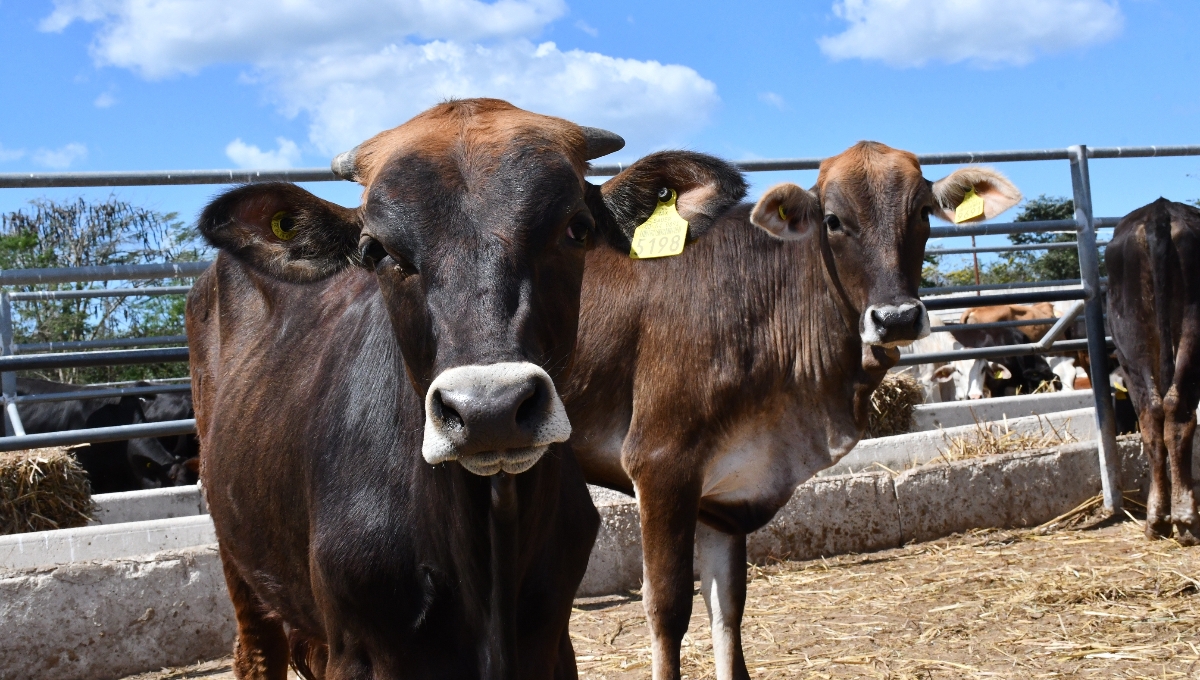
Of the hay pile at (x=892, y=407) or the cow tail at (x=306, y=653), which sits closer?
the cow tail at (x=306, y=653)

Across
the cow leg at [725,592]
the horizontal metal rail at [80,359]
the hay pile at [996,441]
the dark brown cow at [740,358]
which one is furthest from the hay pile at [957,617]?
the horizontal metal rail at [80,359]

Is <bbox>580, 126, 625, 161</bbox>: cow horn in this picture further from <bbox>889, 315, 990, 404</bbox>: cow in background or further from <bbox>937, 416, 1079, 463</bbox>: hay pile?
<bbox>889, 315, 990, 404</bbox>: cow in background

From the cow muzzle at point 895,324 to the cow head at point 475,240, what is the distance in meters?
1.60

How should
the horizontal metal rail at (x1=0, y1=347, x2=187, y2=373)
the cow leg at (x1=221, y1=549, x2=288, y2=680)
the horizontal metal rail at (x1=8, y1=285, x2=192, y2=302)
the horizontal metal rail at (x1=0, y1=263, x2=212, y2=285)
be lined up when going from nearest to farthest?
the cow leg at (x1=221, y1=549, x2=288, y2=680) < the horizontal metal rail at (x1=0, y1=347, x2=187, y2=373) < the horizontal metal rail at (x1=0, y1=263, x2=212, y2=285) < the horizontal metal rail at (x1=8, y1=285, x2=192, y2=302)

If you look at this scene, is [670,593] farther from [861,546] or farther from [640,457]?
[861,546]

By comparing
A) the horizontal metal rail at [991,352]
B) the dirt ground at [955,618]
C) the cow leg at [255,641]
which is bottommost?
the dirt ground at [955,618]

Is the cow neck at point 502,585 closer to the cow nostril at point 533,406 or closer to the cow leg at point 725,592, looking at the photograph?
the cow nostril at point 533,406

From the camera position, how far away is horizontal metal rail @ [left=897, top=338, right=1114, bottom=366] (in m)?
6.84

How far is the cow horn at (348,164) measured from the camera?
270cm

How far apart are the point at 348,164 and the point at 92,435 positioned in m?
3.26

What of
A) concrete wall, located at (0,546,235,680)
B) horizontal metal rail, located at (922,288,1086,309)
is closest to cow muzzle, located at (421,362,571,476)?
concrete wall, located at (0,546,235,680)

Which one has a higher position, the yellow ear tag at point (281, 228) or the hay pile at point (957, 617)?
the yellow ear tag at point (281, 228)

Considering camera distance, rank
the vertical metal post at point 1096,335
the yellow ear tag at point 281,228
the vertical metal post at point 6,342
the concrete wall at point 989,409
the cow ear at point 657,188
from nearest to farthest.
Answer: the yellow ear tag at point 281,228 → the cow ear at point 657,188 → the vertical metal post at point 6,342 → the vertical metal post at point 1096,335 → the concrete wall at point 989,409

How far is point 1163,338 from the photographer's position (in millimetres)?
6758
